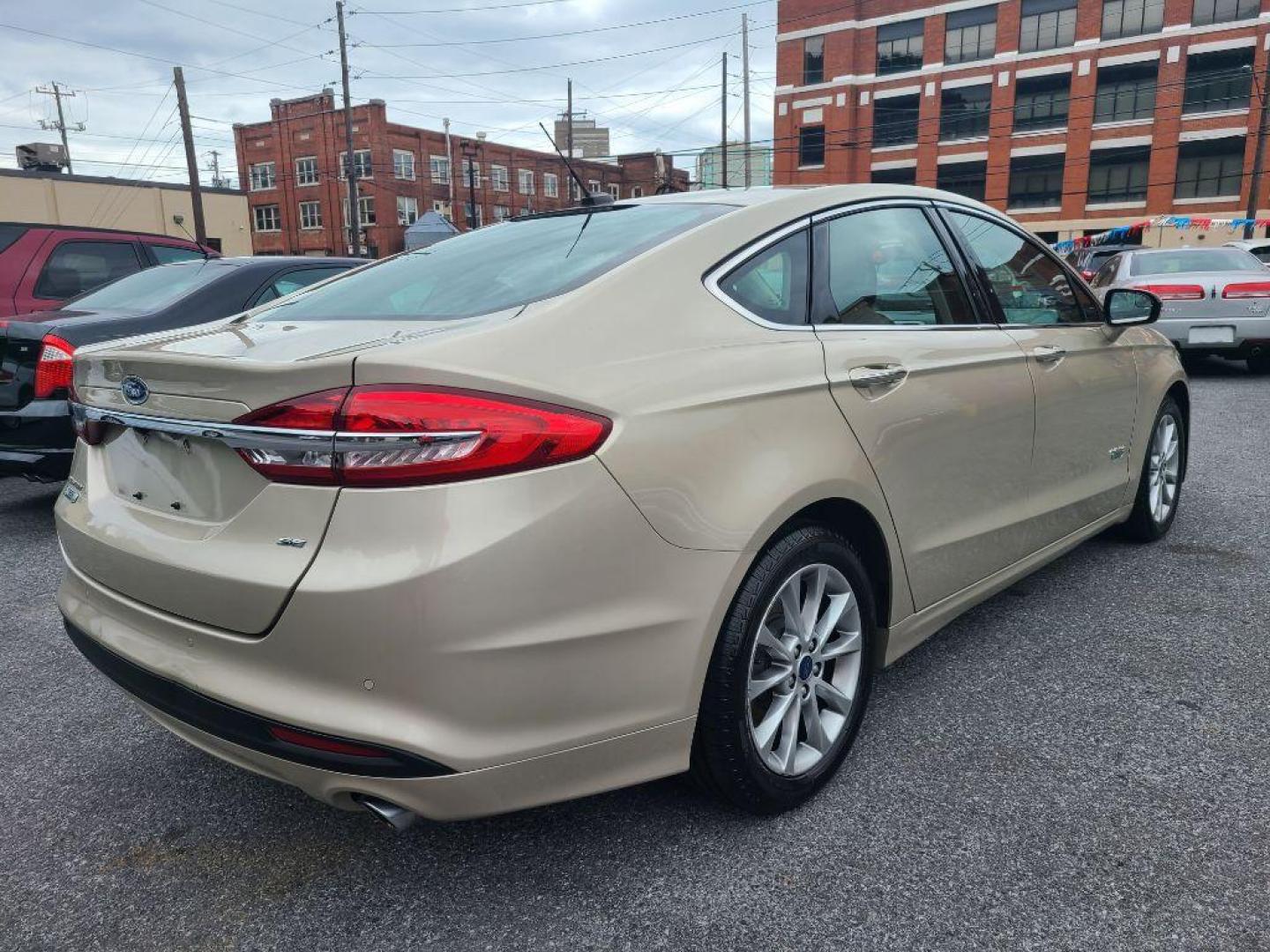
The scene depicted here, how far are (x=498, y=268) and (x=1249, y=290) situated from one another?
33.1ft

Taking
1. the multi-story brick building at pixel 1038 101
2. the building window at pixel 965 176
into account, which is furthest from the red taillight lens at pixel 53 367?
the building window at pixel 965 176

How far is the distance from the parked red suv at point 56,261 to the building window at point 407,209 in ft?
162

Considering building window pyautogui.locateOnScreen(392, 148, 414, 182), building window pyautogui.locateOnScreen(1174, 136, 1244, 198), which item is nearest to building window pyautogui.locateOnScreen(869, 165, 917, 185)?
building window pyautogui.locateOnScreen(1174, 136, 1244, 198)

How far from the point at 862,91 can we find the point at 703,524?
52452mm

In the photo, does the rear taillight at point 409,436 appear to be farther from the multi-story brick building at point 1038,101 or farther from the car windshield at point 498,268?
the multi-story brick building at point 1038,101

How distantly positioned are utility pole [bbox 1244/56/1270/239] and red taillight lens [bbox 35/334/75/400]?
34.0 meters

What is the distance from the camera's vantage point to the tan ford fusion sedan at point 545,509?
1.63 metres

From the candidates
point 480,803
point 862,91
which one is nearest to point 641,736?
point 480,803

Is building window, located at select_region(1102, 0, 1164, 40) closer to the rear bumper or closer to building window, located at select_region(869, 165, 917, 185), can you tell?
building window, located at select_region(869, 165, 917, 185)

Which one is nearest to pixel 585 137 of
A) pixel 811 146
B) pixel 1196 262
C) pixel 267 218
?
pixel 811 146

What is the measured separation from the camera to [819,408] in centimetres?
220

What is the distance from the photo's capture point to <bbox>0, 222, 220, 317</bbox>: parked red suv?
6512 mm

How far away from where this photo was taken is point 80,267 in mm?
6934

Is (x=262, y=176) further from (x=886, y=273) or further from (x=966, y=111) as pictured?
(x=886, y=273)
